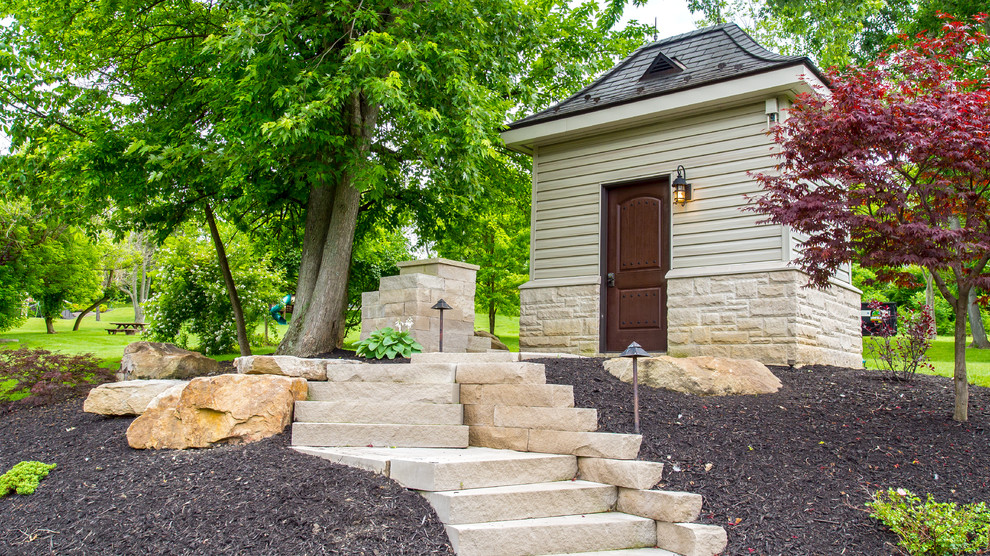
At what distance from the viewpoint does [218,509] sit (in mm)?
3672

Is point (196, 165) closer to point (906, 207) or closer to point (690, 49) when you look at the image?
point (690, 49)

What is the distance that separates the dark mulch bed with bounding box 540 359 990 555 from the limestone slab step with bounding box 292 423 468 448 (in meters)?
1.12

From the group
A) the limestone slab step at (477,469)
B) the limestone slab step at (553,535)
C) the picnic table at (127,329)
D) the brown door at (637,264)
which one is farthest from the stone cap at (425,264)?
the picnic table at (127,329)

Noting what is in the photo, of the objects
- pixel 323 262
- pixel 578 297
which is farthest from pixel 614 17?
pixel 323 262

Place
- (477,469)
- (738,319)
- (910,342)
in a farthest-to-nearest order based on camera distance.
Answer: (738,319), (910,342), (477,469)

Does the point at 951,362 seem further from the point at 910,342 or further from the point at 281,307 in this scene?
the point at 281,307

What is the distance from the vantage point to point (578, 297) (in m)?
9.05

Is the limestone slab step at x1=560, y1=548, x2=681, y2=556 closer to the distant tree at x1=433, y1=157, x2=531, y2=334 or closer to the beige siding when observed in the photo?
the beige siding

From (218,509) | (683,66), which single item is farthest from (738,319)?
(218,509)

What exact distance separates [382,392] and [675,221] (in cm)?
467

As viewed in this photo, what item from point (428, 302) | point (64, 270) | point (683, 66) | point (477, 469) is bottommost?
point (477, 469)

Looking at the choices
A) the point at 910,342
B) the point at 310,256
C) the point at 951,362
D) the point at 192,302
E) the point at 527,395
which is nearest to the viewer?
the point at 527,395

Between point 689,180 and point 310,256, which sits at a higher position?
point 689,180

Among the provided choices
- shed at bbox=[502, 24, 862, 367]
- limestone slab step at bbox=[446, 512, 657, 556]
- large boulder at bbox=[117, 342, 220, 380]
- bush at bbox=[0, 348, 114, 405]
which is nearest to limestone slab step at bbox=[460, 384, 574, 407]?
limestone slab step at bbox=[446, 512, 657, 556]
